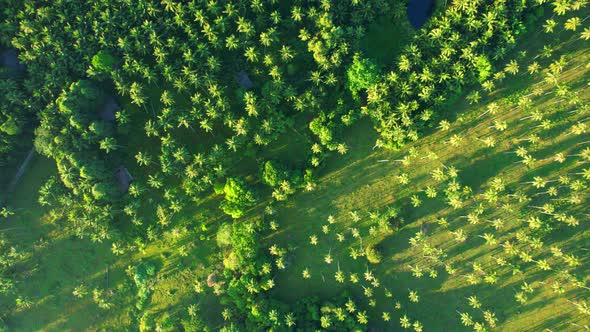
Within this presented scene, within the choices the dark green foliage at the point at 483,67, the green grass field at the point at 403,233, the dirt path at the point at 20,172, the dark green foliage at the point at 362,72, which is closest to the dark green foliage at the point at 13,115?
the dirt path at the point at 20,172

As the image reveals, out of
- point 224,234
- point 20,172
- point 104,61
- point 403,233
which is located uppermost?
point 104,61

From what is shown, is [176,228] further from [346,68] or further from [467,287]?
[467,287]

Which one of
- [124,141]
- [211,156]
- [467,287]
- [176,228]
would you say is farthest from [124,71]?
[467,287]

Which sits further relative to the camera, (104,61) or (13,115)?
(13,115)

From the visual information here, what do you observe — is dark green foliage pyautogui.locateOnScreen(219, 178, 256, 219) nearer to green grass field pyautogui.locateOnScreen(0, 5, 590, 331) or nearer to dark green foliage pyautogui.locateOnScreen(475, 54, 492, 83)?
green grass field pyautogui.locateOnScreen(0, 5, 590, 331)

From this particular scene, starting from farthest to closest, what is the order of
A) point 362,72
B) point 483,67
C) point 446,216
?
point 446,216 < point 483,67 < point 362,72

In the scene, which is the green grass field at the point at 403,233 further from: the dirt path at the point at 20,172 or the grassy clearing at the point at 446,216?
the dirt path at the point at 20,172

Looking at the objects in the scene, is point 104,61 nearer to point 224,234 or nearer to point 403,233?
point 224,234

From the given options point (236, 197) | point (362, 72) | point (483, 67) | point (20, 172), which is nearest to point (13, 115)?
point (20, 172)
